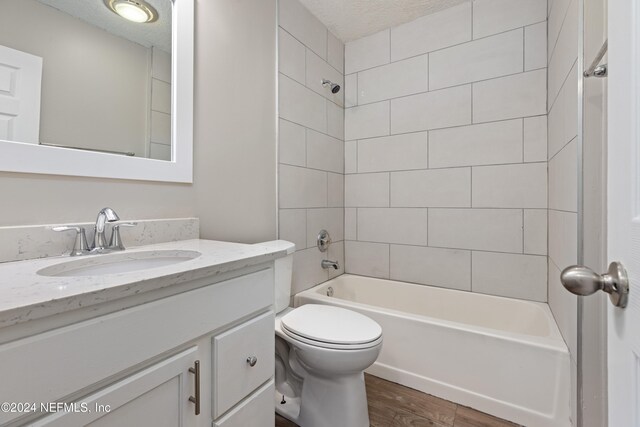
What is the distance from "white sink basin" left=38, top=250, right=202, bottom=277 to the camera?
0.85 meters

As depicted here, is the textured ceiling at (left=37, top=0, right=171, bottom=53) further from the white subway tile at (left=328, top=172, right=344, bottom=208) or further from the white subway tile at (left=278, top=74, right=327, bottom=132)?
the white subway tile at (left=328, top=172, right=344, bottom=208)

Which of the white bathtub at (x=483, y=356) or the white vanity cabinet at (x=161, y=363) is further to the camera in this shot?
the white bathtub at (x=483, y=356)

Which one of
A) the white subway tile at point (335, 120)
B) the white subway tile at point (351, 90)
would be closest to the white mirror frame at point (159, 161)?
the white subway tile at point (335, 120)

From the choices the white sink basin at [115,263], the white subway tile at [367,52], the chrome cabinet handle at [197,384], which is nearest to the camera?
the chrome cabinet handle at [197,384]

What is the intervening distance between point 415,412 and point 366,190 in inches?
61.0

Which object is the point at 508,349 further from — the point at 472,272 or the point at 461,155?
the point at 461,155

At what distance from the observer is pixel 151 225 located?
3.84ft

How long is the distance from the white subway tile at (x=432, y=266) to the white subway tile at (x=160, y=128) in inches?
68.6

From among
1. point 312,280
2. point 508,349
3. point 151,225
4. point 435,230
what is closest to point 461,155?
point 435,230

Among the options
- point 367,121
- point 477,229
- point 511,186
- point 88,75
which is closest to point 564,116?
point 511,186

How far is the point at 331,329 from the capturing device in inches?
50.2

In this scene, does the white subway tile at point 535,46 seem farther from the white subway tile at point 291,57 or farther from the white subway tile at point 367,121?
the white subway tile at point 291,57

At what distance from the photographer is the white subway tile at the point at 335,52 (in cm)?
232

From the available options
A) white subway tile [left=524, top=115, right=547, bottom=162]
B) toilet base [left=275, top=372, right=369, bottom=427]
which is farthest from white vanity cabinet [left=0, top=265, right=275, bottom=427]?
white subway tile [left=524, top=115, right=547, bottom=162]
